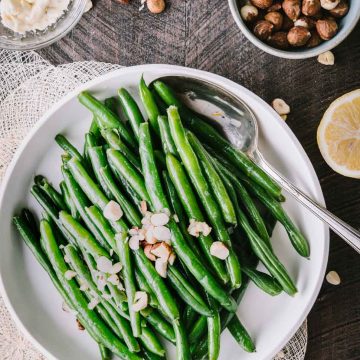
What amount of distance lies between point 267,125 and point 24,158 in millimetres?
771

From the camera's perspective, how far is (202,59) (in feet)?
6.23

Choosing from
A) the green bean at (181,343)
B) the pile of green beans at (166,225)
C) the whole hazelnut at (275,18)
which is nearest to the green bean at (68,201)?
the pile of green beans at (166,225)

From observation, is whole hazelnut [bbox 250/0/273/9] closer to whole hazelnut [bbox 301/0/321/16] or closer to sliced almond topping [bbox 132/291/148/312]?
whole hazelnut [bbox 301/0/321/16]

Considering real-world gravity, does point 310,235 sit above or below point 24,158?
below

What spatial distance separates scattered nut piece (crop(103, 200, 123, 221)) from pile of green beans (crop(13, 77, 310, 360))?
0.04 feet

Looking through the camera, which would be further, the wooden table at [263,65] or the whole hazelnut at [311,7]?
the wooden table at [263,65]

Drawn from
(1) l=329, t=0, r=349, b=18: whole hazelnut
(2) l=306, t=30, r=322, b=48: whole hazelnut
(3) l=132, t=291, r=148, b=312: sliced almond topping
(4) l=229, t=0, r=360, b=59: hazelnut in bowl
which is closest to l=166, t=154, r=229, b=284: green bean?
(3) l=132, t=291, r=148, b=312: sliced almond topping

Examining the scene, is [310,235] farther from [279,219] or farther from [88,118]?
[88,118]

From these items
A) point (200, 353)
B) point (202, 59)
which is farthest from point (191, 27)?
point (200, 353)

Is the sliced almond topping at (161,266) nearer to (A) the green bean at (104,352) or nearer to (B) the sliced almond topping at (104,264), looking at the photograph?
(B) the sliced almond topping at (104,264)

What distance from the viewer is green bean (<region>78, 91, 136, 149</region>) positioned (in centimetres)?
174

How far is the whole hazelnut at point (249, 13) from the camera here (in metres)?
1.80

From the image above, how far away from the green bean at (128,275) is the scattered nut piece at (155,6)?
0.74 m

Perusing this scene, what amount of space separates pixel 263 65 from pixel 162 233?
2.13 feet
